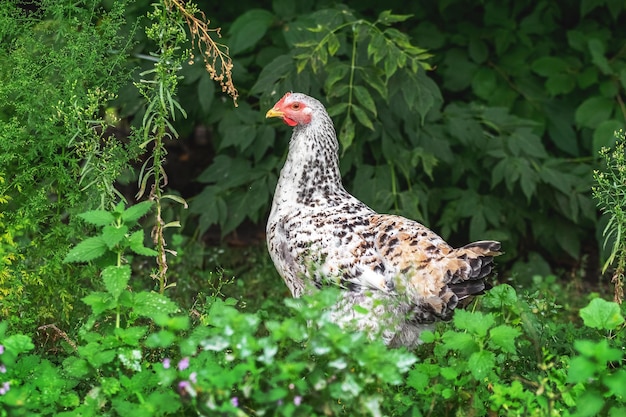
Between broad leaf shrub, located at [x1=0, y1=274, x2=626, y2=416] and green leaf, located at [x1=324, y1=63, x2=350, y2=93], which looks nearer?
broad leaf shrub, located at [x1=0, y1=274, x2=626, y2=416]

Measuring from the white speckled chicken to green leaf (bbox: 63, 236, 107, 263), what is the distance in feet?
2.56

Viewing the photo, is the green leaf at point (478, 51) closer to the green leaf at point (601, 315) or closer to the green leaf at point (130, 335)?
the green leaf at point (601, 315)

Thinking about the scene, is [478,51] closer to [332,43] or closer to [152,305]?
[332,43]

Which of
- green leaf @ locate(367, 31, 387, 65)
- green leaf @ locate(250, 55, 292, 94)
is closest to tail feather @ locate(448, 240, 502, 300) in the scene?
green leaf @ locate(367, 31, 387, 65)

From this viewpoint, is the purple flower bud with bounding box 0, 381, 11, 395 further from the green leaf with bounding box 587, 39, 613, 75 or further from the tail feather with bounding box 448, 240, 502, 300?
the green leaf with bounding box 587, 39, 613, 75

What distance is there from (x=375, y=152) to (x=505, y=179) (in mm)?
795

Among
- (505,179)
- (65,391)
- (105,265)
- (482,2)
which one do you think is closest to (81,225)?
(105,265)

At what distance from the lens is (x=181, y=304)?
17.4 ft

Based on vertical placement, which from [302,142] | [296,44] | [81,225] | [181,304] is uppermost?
[296,44]

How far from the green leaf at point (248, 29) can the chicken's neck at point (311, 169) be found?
1.36 m

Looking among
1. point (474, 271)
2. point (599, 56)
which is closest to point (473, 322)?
point (474, 271)

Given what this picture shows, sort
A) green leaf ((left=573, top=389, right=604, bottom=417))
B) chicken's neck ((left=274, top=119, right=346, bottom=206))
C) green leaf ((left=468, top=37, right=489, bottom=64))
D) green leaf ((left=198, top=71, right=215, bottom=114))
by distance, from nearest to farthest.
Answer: green leaf ((left=573, top=389, right=604, bottom=417)) < chicken's neck ((left=274, top=119, right=346, bottom=206)) < green leaf ((left=198, top=71, right=215, bottom=114)) < green leaf ((left=468, top=37, right=489, bottom=64))

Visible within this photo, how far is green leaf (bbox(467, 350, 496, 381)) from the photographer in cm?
349

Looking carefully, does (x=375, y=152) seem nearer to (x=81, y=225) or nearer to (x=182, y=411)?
(x=81, y=225)
